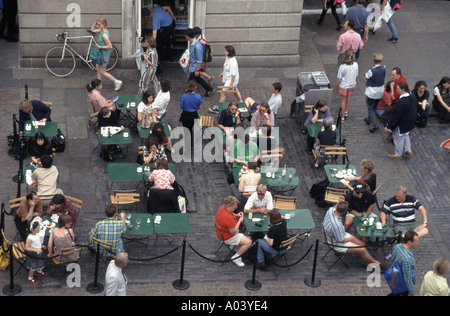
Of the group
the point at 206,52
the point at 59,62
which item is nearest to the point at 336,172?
the point at 206,52

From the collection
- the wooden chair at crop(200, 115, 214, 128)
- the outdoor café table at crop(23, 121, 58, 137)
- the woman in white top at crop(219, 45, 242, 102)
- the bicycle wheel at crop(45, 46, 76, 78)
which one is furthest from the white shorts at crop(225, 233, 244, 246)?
the bicycle wheel at crop(45, 46, 76, 78)

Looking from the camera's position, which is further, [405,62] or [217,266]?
[405,62]

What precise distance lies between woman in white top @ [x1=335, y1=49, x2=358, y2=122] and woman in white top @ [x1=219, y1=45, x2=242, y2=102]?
2.48m

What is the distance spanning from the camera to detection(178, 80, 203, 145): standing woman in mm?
18344

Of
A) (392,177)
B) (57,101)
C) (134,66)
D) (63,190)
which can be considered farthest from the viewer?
(134,66)

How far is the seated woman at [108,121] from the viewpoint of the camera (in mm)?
17938

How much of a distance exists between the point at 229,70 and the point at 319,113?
101 inches

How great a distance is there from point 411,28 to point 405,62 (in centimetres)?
212

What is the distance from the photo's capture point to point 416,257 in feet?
53.3

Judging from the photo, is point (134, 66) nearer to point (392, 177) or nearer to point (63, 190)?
point (63, 190)

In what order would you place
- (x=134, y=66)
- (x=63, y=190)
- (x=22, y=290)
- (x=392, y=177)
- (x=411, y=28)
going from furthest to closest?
1. (x=411, y=28)
2. (x=134, y=66)
3. (x=392, y=177)
4. (x=63, y=190)
5. (x=22, y=290)

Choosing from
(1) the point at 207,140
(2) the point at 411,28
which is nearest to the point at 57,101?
(1) the point at 207,140

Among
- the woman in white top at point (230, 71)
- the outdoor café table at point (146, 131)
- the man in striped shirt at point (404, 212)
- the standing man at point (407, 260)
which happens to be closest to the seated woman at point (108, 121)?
the outdoor café table at point (146, 131)

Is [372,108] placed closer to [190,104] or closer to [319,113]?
[319,113]
